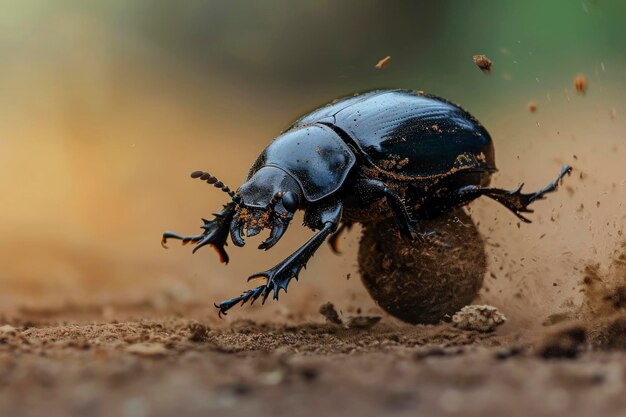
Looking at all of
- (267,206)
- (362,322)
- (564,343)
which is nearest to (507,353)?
(564,343)

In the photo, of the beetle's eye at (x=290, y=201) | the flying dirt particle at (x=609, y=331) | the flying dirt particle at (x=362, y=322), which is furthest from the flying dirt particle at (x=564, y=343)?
the flying dirt particle at (x=362, y=322)

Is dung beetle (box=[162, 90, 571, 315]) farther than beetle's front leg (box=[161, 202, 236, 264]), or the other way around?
beetle's front leg (box=[161, 202, 236, 264])

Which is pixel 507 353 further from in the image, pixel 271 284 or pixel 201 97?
pixel 201 97

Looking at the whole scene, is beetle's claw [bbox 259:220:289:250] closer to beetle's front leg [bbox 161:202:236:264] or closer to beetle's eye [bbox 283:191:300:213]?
beetle's eye [bbox 283:191:300:213]

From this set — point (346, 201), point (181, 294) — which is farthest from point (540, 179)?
point (181, 294)

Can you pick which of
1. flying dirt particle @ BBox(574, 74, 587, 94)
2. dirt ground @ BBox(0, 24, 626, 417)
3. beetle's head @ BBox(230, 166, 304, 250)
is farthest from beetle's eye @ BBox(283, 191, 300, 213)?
flying dirt particle @ BBox(574, 74, 587, 94)
